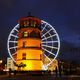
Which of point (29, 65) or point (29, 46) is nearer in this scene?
point (29, 65)

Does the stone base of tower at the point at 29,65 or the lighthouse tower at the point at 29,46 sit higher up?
the lighthouse tower at the point at 29,46

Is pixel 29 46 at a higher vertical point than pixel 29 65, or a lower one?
higher

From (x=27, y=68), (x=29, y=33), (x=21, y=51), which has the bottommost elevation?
(x=27, y=68)

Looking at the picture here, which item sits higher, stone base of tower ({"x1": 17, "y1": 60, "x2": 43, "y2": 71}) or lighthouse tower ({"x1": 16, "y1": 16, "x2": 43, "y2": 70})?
lighthouse tower ({"x1": 16, "y1": 16, "x2": 43, "y2": 70})

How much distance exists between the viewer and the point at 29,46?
217 ft

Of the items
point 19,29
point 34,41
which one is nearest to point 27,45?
point 34,41

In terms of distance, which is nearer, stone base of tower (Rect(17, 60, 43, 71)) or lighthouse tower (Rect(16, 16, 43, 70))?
stone base of tower (Rect(17, 60, 43, 71))

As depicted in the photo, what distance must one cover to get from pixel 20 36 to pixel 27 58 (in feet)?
21.1

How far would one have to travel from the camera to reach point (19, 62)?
66938mm

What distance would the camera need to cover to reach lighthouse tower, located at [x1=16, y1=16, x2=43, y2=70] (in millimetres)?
65688

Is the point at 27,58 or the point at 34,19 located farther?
the point at 34,19

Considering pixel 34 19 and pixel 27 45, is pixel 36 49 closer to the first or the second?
pixel 27 45

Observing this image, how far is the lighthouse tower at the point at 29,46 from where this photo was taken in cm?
6569

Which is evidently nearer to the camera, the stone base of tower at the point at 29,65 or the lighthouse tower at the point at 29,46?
the stone base of tower at the point at 29,65
